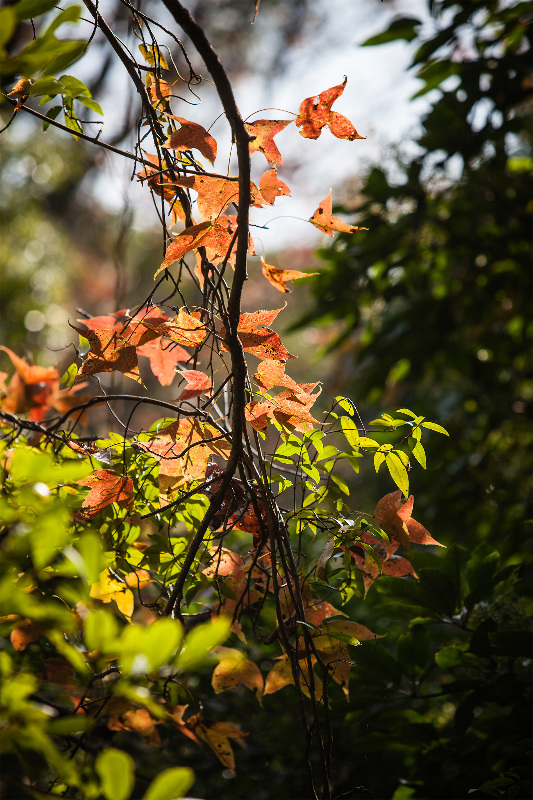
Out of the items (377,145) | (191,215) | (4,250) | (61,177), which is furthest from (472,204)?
(61,177)

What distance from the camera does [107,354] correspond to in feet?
1.44

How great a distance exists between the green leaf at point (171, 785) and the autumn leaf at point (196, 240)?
28cm

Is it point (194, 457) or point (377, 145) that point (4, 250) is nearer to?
point (377, 145)

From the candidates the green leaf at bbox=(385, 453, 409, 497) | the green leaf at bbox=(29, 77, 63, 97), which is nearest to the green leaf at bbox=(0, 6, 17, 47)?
the green leaf at bbox=(29, 77, 63, 97)

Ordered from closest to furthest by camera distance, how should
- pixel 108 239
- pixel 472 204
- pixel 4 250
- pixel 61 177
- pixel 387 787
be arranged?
pixel 387 787, pixel 472 204, pixel 4 250, pixel 61 177, pixel 108 239

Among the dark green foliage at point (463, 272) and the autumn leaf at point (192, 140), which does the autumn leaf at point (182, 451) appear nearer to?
the autumn leaf at point (192, 140)

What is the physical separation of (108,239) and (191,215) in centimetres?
783

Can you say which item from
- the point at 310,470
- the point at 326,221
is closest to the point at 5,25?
the point at 326,221

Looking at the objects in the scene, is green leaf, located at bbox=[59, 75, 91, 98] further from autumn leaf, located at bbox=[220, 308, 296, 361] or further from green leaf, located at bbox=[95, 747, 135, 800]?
green leaf, located at bbox=[95, 747, 135, 800]

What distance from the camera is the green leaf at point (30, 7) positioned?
24cm

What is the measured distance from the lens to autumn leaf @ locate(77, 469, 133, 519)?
0.45 meters

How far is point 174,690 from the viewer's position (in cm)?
51

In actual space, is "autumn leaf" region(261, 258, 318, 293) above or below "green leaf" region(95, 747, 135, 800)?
above

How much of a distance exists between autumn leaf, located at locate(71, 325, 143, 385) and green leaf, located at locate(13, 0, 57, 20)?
0.72 ft
